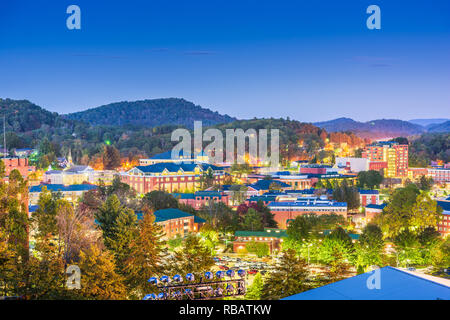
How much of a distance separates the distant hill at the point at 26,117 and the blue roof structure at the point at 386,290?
91.8 metres

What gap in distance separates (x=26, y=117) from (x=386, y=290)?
329ft

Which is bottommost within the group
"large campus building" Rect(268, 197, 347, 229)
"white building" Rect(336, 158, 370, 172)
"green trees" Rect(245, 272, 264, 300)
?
"green trees" Rect(245, 272, 264, 300)

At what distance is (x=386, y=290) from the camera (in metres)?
8.71

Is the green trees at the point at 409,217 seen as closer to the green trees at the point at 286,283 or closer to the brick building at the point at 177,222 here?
the brick building at the point at 177,222

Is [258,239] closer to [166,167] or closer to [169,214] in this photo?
[169,214]

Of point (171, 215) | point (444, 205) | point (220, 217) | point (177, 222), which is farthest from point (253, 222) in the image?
point (444, 205)

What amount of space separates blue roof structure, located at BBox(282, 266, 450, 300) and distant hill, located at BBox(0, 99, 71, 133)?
91795 millimetres

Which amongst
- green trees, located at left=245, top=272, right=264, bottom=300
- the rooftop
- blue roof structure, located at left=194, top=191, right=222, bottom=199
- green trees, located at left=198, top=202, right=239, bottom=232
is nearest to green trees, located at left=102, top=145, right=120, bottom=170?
blue roof structure, located at left=194, top=191, right=222, bottom=199

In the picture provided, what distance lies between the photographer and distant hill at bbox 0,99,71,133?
3713 inches

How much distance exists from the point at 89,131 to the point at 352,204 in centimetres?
6997

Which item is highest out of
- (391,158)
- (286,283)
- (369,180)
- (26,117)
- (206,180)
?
(26,117)

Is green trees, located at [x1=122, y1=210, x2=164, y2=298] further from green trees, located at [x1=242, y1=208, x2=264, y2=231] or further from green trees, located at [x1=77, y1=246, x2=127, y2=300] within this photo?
green trees, located at [x1=242, y1=208, x2=264, y2=231]

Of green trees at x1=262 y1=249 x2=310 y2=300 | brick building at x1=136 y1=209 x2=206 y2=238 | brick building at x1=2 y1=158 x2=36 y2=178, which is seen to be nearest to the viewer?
green trees at x1=262 y1=249 x2=310 y2=300
